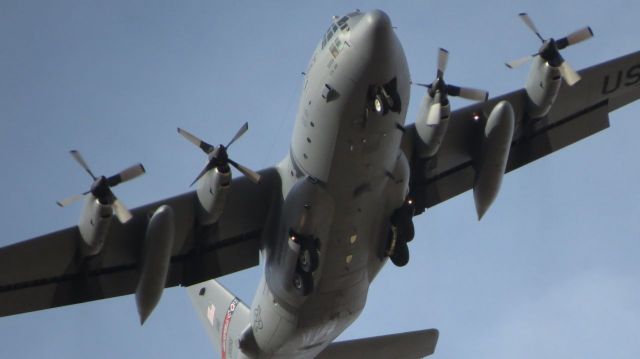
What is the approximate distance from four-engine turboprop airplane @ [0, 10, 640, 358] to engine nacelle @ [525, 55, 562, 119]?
46mm

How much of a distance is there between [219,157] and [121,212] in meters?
3.02

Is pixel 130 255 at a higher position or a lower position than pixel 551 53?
lower

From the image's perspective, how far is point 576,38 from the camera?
90.4 ft

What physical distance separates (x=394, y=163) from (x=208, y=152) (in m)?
5.16

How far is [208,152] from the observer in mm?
25766

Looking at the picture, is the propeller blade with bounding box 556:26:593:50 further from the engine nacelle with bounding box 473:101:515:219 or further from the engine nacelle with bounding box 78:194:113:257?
the engine nacelle with bounding box 78:194:113:257

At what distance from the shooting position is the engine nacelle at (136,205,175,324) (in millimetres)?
25141

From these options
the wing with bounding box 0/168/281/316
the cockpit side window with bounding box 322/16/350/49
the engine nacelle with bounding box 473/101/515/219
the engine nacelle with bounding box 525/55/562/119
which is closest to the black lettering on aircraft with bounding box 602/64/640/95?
the engine nacelle with bounding box 525/55/562/119

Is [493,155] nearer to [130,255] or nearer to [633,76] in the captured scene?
[633,76]

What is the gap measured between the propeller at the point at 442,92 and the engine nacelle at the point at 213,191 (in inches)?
237

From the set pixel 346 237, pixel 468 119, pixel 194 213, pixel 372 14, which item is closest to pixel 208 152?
pixel 194 213

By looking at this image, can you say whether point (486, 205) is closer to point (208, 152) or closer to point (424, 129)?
point (424, 129)

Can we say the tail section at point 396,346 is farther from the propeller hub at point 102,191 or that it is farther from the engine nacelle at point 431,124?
the propeller hub at point 102,191

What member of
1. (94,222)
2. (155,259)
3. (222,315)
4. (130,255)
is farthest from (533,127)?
(94,222)
